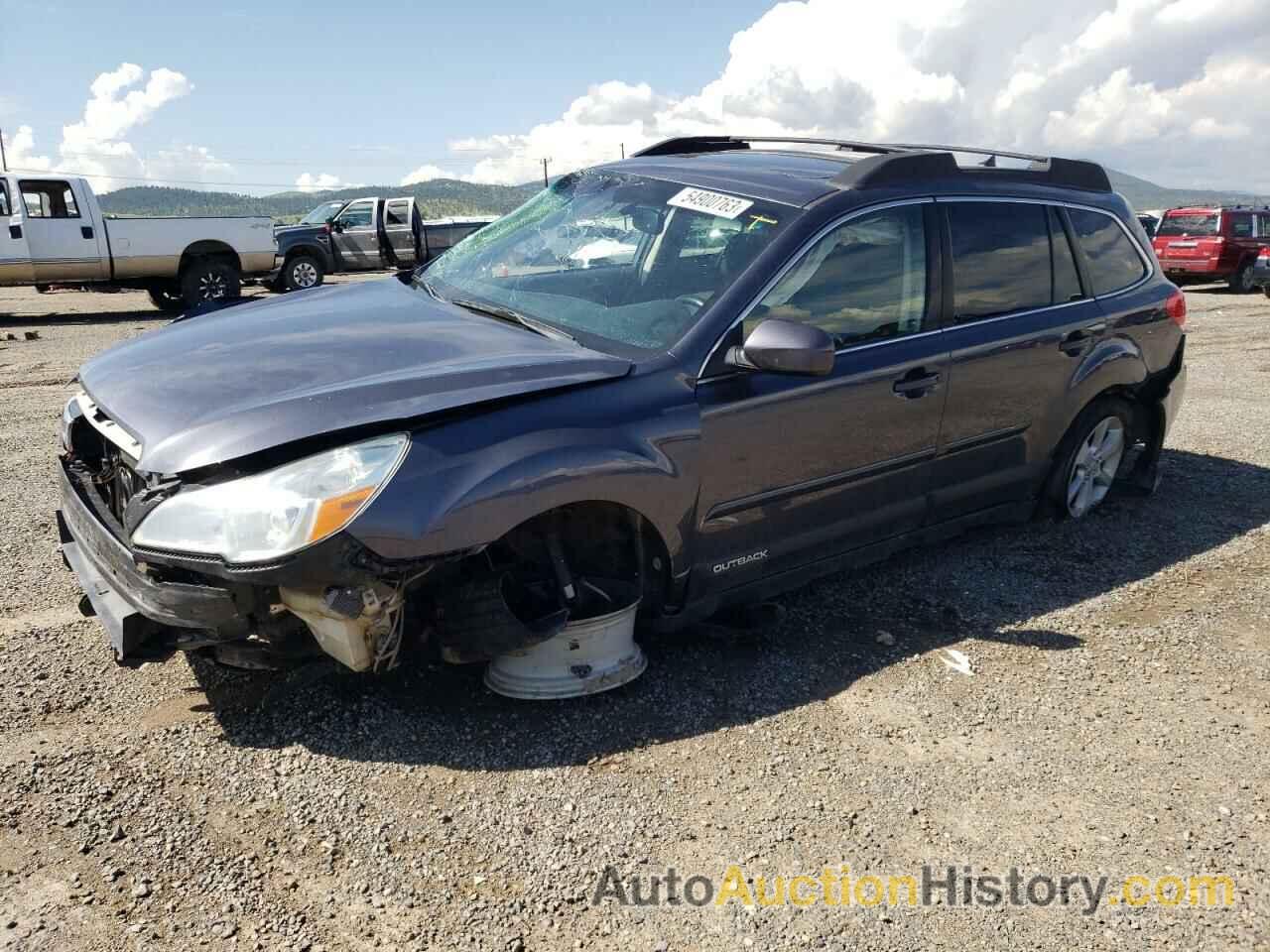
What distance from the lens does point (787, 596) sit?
437 cm

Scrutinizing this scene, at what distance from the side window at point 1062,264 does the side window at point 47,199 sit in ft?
51.2

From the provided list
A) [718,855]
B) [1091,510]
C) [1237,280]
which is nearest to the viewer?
[718,855]

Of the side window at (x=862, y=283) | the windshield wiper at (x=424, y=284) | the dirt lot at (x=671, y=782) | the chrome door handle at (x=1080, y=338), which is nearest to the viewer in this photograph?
the dirt lot at (x=671, y=782)

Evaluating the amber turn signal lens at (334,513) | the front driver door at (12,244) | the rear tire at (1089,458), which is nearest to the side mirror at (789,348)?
the amber turn signal lens at (334,513)

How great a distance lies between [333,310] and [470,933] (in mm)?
2394

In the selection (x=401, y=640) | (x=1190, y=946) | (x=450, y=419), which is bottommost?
(x=1190, y=946)

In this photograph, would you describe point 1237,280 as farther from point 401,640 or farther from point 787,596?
point 401,640

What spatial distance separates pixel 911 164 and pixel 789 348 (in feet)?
4.44

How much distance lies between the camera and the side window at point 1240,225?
66.9 feet

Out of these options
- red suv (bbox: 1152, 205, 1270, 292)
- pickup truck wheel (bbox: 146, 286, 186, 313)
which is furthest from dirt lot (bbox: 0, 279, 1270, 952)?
red suv (bbox: 1152, 205, 1270, 292)

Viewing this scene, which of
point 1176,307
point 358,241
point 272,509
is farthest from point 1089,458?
point 358,241


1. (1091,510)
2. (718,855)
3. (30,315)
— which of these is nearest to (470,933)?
→ (718,855)

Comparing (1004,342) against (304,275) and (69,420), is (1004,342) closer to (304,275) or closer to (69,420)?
(69,420)

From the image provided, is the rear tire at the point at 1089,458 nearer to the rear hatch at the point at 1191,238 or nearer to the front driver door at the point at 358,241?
the rear hatch at the point at 1191,238
